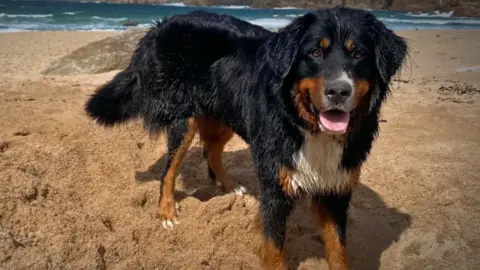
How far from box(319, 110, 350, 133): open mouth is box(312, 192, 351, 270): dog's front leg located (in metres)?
0.73

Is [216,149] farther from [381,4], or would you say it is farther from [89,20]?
[381,4]

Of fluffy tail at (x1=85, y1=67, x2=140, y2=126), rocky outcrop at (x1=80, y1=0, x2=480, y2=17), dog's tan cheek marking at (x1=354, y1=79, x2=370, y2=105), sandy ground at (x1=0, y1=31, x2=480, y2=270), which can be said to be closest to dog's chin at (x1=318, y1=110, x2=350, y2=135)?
dog's tan cheek marking at (x1=354, y1=79, x2=370, y2=105)

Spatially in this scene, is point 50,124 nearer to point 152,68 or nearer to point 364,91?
point 152,68

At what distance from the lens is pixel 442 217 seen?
369cm

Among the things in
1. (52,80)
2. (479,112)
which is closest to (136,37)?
(52,80)

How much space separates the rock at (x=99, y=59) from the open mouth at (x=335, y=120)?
7230mm

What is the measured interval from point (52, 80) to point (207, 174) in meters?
4.27

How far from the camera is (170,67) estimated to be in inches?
146

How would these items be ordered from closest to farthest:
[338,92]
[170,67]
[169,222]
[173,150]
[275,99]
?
[338,92] → [275,99] → [169,222] → [170,67] → [173,150]

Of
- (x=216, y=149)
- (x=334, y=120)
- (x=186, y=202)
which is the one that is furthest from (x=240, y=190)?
(x=334, y=120)

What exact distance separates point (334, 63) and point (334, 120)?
1.10ft

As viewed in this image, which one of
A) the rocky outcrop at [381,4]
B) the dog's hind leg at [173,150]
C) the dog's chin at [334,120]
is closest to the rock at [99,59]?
the dog's hind leg at [173,150]

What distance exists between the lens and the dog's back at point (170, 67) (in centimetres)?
359

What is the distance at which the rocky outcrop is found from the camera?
42.4 metres
